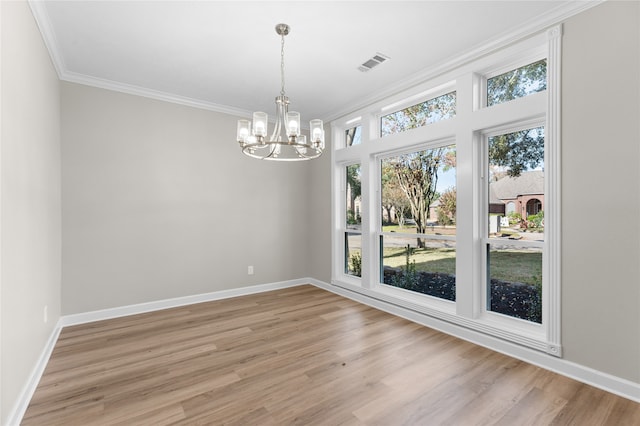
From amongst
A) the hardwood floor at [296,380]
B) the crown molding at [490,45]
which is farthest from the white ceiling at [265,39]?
the hardwood floor at [296,380]

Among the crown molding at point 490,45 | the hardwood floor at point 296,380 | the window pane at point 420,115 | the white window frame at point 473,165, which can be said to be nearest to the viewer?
the hardwood floor at point 296,380

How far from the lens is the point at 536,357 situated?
2521 mm

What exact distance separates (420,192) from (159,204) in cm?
341

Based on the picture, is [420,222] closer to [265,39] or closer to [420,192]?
[420,192]

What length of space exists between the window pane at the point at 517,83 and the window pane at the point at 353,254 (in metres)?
2.53

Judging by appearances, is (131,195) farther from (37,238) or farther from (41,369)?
(41,369)

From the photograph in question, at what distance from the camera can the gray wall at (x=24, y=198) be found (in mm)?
1751

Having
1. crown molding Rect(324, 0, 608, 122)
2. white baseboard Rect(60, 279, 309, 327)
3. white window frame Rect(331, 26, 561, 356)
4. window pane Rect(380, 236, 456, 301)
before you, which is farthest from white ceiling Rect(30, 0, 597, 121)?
white baseboard Rect(60, 279, 309, 327)

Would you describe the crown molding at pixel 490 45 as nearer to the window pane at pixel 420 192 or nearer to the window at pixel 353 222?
the window pane at pixel 420 192

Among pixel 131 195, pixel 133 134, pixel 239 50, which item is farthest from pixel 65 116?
pixel 239 50

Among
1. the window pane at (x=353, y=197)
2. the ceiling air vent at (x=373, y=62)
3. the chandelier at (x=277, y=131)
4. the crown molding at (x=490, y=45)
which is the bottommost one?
the window pane at (x=353, y=197)

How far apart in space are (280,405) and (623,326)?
8.02ft

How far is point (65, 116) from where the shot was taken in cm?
341

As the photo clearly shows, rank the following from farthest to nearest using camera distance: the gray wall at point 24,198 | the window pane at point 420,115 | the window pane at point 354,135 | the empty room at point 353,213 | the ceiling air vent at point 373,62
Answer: the window pane at point 354,135 → the window pane at point 420,115 → the ceiling air vent at point 373,62 → the empty room at point 353,213 → the gray wall at point 24,198
